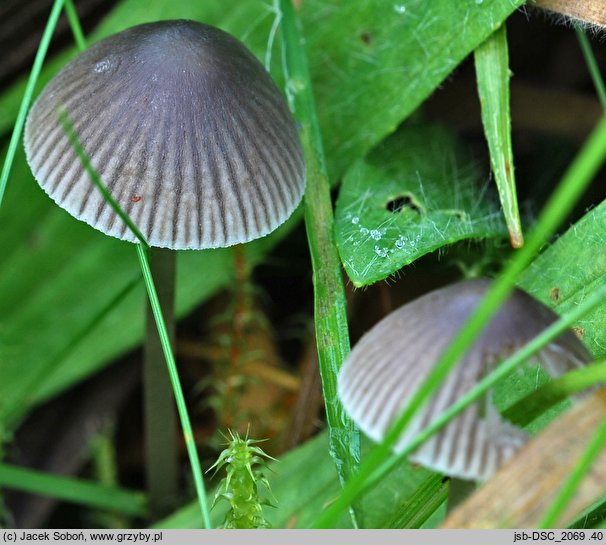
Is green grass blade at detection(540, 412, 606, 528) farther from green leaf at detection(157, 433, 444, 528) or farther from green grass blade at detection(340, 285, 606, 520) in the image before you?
green leaf at detection(157, 433, 444, 528)

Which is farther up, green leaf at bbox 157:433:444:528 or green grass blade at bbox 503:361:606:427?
green grass blade at bbox 503:361:606:427

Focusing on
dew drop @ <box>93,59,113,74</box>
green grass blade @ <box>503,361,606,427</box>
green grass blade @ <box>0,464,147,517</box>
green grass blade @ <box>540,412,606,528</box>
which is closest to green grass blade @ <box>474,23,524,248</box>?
green grass blade @ <box>503,361,606,427</box>

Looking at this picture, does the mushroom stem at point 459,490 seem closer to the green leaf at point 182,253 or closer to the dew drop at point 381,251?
the dew drop at point 381,251

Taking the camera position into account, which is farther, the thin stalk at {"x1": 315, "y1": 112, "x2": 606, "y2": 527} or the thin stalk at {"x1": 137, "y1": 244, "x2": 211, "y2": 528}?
the thin stalk at {"x1": 137, "y1": 244, "x2": 211, "y2": 528}

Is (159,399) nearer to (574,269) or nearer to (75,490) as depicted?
(75,490)

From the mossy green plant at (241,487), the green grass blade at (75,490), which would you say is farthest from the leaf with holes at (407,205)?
the green grass blade at (75,490)

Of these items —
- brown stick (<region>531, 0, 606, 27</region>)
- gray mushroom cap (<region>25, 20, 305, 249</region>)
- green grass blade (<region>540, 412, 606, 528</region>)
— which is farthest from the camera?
brown stick (<region>531, 0, 606, 27</region>)
